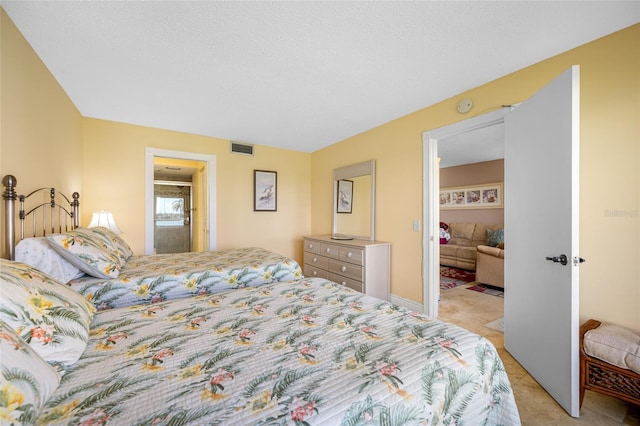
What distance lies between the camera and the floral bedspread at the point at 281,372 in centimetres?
71

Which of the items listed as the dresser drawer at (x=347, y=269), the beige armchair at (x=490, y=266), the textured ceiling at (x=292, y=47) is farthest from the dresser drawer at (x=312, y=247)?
the beige armchair at (x=490, y=266)

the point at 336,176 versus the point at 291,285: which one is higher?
the point at 336,176

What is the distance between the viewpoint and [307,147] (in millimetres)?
4508

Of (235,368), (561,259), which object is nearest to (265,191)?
(235,368)

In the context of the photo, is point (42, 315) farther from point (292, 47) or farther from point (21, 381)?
point (292, 47)

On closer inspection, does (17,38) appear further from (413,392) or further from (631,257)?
(631,257)

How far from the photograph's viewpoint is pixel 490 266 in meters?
4.03

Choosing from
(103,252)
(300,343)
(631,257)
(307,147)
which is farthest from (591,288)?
(307,147)

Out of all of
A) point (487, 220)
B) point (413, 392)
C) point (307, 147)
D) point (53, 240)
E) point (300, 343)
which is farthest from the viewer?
point (487, 220)

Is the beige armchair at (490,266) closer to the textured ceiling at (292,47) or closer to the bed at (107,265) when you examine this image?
the textured ceiling at (292,47)

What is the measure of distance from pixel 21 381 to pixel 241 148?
3.80 meters

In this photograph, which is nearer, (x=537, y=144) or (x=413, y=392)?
(x=413, y=392)

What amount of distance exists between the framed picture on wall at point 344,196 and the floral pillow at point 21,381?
137 inches

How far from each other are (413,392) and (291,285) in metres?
1.22
